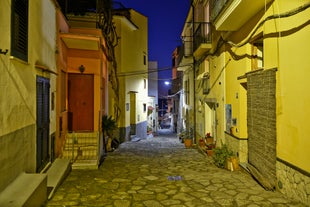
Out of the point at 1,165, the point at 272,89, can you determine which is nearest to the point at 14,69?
the point at 1,165

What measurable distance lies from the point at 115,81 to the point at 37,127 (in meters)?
13.1

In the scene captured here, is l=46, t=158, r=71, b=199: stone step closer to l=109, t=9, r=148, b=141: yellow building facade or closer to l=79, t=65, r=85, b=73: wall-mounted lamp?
l=79, t=65, r=85, b=73: wall-mounted lamp

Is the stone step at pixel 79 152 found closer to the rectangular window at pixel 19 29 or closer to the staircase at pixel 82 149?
the staircase at pixel 82 149

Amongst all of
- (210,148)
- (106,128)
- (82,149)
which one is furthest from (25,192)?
(210,148)

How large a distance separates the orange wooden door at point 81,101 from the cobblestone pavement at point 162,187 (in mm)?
2874

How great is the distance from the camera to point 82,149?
1020cm

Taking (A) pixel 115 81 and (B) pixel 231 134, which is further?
(A) pixel 115 81

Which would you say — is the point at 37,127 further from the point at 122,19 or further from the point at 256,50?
the point at 122,19

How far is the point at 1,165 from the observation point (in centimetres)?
464

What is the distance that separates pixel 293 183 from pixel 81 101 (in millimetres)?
9294

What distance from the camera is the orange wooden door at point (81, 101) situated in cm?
1199

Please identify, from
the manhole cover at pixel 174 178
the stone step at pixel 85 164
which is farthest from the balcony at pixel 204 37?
the stone step at pixel 85 164

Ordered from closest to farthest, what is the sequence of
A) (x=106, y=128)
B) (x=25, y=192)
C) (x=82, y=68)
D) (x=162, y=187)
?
(x=25, y=192)
(x=162, y=187)
(x=82, y=68)
(x=106, y=128)

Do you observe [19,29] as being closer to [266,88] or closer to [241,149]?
[266,88]
